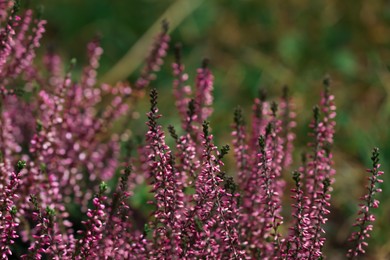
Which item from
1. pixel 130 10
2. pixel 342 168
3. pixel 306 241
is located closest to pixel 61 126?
pixel 306 241

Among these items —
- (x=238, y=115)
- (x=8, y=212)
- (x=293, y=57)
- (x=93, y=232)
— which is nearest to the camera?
(x=93, y=232)

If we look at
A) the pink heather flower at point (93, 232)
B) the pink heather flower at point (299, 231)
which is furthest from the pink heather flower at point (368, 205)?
the pink heather flower at point (93, 232)

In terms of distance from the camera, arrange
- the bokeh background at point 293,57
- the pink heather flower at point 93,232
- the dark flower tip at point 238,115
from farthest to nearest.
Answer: the bokeh background at point 293,57 → the dark flower tip at point 238,115 → the pink heather flower at point 93,232

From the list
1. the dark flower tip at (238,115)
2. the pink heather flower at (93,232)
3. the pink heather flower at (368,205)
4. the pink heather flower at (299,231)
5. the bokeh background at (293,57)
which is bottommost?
the pink heather flower at (93,232)

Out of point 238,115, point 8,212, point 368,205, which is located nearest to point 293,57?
point 238,115

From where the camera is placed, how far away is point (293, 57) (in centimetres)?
459

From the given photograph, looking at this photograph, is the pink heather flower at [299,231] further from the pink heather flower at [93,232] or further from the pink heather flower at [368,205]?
the pink heather flower at [93,232]

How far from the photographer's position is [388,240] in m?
3.21

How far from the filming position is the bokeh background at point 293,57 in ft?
13.0

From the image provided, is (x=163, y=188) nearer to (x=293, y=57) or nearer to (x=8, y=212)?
(x=8, y=212)

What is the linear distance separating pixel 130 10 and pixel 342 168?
2.62 meters

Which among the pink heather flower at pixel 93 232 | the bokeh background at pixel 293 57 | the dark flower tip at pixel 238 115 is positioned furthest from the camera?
the bokeh background at pixel 293 57

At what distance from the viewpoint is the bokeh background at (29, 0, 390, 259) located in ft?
13.0

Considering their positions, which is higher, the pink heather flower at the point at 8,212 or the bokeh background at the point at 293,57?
the bokeh background at the point at 293,57
